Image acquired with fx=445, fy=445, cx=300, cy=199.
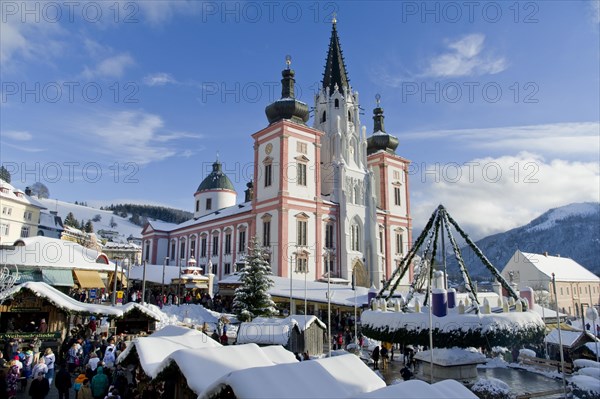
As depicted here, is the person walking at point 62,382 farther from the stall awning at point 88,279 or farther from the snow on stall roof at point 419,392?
the stall awning at point 88,279

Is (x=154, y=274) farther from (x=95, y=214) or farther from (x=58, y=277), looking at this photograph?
(x=95, y=214)

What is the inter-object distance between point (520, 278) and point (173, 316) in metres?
55.7

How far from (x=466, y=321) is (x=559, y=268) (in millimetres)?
61094

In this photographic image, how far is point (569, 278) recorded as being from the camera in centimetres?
6384

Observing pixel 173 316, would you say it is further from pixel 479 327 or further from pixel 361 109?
pixel 361 109

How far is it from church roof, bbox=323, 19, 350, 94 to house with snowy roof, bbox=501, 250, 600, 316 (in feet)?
117

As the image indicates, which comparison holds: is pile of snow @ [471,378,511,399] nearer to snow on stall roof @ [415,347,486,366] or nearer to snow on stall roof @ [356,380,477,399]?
snow on stall roof @ [415,347,486,366]

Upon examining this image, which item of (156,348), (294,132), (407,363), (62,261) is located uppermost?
(294,132)

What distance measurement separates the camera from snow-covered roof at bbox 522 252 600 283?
206ft

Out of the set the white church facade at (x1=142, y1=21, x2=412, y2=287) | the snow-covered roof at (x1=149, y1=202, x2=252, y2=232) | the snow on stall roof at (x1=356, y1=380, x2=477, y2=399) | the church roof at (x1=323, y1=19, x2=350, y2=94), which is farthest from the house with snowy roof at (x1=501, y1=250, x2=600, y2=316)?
the snow on stall roof at (x1=356, y1=380, x2=477, y2=399)

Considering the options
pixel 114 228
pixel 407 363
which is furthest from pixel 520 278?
pixel 114 228

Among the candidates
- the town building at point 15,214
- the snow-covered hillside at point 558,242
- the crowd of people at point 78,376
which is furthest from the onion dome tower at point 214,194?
the snow-covered hillside at point 558,242

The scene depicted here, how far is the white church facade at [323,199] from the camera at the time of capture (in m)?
41.9

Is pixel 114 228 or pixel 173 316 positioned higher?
pixel 114 228
